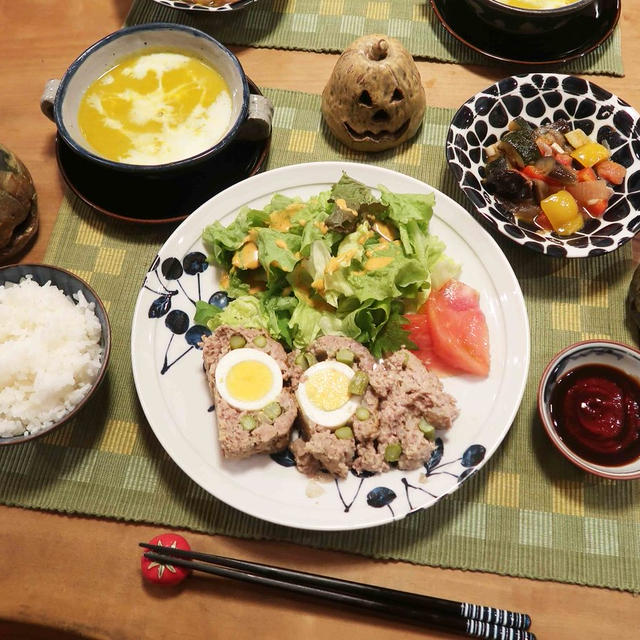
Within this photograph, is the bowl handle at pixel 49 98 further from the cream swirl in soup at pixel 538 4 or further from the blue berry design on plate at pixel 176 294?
the cream swirl in soup at pixel 538 4

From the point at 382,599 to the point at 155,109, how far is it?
2447mm

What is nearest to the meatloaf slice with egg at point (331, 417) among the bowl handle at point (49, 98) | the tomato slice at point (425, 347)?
the tomato slice at point (425, 347)

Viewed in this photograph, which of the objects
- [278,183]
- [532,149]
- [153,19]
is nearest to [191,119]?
[278,183]

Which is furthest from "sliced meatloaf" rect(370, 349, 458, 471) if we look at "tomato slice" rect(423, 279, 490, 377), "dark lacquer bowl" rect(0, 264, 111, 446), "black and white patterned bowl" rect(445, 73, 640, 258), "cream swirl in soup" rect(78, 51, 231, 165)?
"cream swirl in soup" rect(78, 51, 231, 165)

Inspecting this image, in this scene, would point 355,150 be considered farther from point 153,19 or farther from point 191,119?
point 153,19

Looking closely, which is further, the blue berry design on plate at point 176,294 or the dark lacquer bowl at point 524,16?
the dark lacquer bowl at point 524,16

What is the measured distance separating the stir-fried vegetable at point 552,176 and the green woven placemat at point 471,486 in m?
0.21

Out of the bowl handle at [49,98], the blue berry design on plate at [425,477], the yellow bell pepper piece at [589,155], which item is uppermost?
the bowl handle at [49,98]

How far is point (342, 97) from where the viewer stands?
2725 millimetres

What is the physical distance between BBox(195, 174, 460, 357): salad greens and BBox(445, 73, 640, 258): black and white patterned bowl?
30 cm

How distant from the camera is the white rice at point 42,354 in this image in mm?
2178

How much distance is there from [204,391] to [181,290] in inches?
18.5

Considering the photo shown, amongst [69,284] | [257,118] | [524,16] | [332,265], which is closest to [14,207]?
[69,284]

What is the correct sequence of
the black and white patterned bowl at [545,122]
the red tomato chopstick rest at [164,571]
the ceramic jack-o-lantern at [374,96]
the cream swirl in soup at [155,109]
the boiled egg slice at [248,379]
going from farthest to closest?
the cream swirl in soup at [155,109]
the ceramic jack-o-lantern at [374,96]
the black and white patterned bowl at [545,122]
the boiled egg slice at [248,379]
the red tomato chopstick rest at [164,571]
